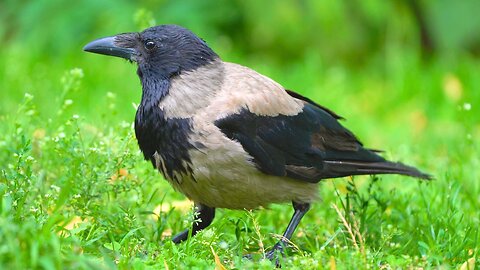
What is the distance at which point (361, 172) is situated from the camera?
4863 millimetres

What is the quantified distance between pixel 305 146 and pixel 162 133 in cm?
82

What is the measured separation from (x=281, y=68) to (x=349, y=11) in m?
0.97

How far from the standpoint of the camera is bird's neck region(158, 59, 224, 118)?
4500mm

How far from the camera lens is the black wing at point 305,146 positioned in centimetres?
453

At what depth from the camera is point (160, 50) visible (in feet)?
15.6

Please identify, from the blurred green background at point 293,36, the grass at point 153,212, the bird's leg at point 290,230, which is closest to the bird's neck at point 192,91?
the grass at point 153,212

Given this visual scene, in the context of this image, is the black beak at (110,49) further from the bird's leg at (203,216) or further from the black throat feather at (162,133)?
the bird's leg at (203,216)

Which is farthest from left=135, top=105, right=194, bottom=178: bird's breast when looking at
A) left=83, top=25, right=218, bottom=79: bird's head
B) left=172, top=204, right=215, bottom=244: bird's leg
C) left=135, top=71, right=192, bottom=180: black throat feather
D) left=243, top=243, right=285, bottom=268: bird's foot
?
left=243, top=243, right=285, bottom=268: bird's foot

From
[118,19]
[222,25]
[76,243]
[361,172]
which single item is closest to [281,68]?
[222,25]

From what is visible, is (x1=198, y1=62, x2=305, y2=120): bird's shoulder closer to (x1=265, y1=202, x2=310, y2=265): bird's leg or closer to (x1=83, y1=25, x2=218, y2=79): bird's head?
(x1=83, y1=25, x2=218, y2=79): bird's head

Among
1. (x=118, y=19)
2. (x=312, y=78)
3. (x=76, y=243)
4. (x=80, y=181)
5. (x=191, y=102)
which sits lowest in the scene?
(x=76, y=243)

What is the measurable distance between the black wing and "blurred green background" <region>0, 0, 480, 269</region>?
27 cm

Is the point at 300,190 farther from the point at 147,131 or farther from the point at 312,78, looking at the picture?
the point at 312,78

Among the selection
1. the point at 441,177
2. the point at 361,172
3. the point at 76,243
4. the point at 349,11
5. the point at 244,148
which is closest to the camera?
the point at 76,243
